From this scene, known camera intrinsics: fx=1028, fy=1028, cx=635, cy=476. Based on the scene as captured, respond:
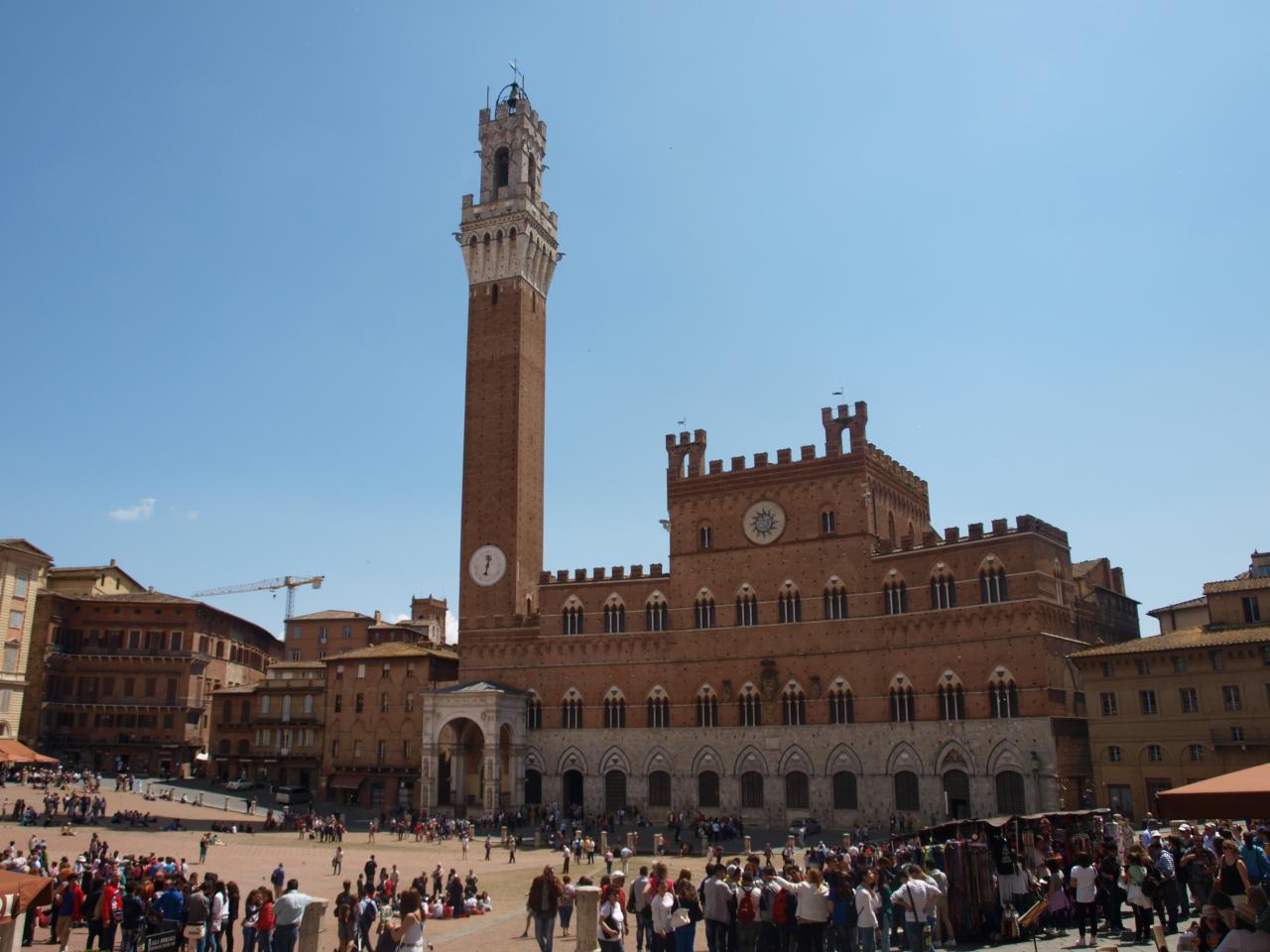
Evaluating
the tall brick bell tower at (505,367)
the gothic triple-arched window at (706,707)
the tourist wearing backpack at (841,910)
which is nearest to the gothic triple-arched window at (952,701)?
the gothic triple-arched window at (706,707)

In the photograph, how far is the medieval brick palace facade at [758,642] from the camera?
142 ft

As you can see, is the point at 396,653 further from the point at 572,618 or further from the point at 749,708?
the point at 749,708

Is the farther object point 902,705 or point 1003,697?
point 902,705

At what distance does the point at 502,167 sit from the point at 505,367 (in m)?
14.1

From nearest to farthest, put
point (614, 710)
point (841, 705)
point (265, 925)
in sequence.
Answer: point (265, 925), point (841, 705), point (614, 710)

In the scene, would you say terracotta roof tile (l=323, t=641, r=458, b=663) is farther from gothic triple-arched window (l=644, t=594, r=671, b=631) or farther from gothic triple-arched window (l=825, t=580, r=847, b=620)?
gothic triple-arched window (l=825, t=580, r=847, b=620)

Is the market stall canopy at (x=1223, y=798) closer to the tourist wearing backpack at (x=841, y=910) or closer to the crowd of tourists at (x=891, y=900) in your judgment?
the crowd of tourists at (x=891, y=900)

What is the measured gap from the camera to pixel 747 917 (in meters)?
15.7

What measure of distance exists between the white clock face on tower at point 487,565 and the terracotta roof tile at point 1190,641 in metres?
29.6

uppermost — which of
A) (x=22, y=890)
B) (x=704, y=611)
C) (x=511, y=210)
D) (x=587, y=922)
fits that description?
(x=511, y=210)

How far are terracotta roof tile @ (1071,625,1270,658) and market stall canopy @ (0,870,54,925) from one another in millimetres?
39074

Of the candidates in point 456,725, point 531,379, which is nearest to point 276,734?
point 456,725

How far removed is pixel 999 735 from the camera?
4234 centimetres

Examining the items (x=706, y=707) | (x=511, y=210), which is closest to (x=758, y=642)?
(x=706, y=707)
